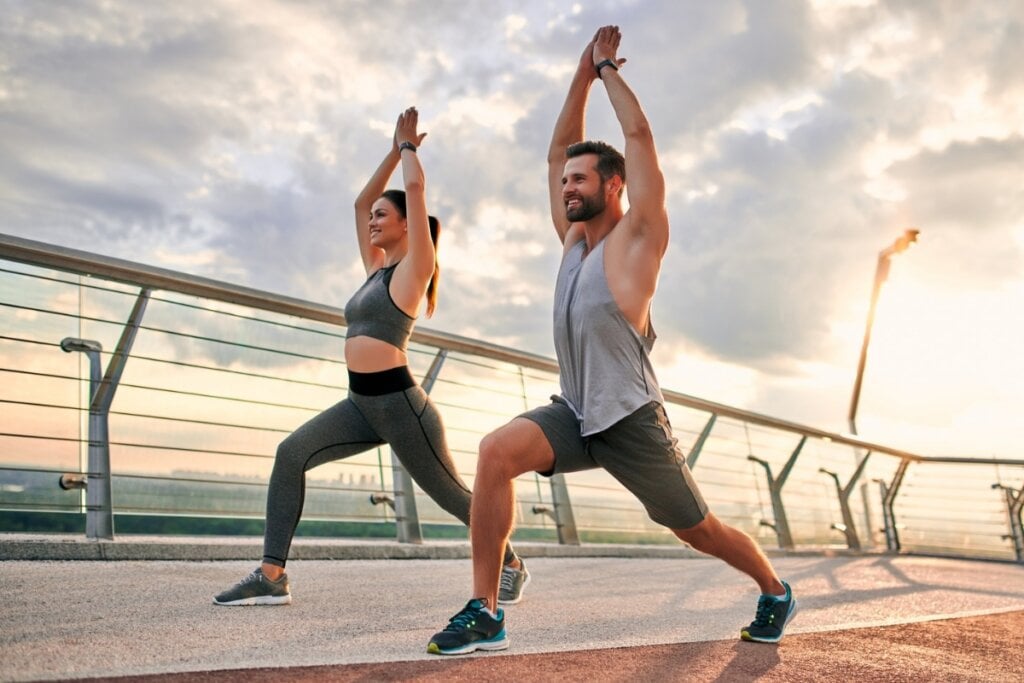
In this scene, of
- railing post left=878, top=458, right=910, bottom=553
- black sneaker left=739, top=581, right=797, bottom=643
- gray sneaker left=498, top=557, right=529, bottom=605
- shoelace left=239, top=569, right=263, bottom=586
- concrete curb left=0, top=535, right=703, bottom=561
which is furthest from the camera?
railing post left=878, top=458, right=910, bottom=553

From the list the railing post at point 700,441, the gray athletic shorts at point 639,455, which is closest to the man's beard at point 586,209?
the gray athletic shorts at point 639,455

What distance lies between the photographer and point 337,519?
5.98m

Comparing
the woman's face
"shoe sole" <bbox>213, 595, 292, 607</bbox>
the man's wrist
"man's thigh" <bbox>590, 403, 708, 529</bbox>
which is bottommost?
"shoe sole" <bbox>213, 595, 292, 607</bbox>

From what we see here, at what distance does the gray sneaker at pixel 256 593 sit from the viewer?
3.66 m

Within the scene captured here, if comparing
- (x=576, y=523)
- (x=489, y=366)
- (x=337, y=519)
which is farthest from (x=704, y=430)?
(x=337, y=519)

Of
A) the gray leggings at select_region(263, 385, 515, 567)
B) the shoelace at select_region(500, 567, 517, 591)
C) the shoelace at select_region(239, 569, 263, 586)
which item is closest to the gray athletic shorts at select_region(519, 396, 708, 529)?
the gray leggings at select_region(263, 385, 515, 567)

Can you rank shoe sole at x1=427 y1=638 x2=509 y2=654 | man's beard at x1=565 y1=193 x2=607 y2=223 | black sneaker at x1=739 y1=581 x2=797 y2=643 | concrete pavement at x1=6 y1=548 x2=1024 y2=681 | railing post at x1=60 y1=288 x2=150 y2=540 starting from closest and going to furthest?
concrete pavement at x1=6 y1=548 x2=1024 y2=681 < shoe sole at x1=427 y1=638 x2=509 y2=654 < man's beard at x1=565 y1=193 x2=607 y2=223 < black sneaker at x1=739 y1=581 x2=797 y2=643 < railing post at x1=60 y1=288 x2=150 y2=540

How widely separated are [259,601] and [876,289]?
13.1 m

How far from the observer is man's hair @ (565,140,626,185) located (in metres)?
3.29

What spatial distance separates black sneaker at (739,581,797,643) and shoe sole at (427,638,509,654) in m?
1.06

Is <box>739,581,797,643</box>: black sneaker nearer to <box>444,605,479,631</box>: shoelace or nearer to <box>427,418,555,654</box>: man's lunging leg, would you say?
<box>427,418,555,654</box>: man's lunging leg

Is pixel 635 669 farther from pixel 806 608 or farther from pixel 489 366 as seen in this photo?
pixel 489 366

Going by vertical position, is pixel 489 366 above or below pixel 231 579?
above

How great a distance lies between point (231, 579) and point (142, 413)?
45.6 inches
